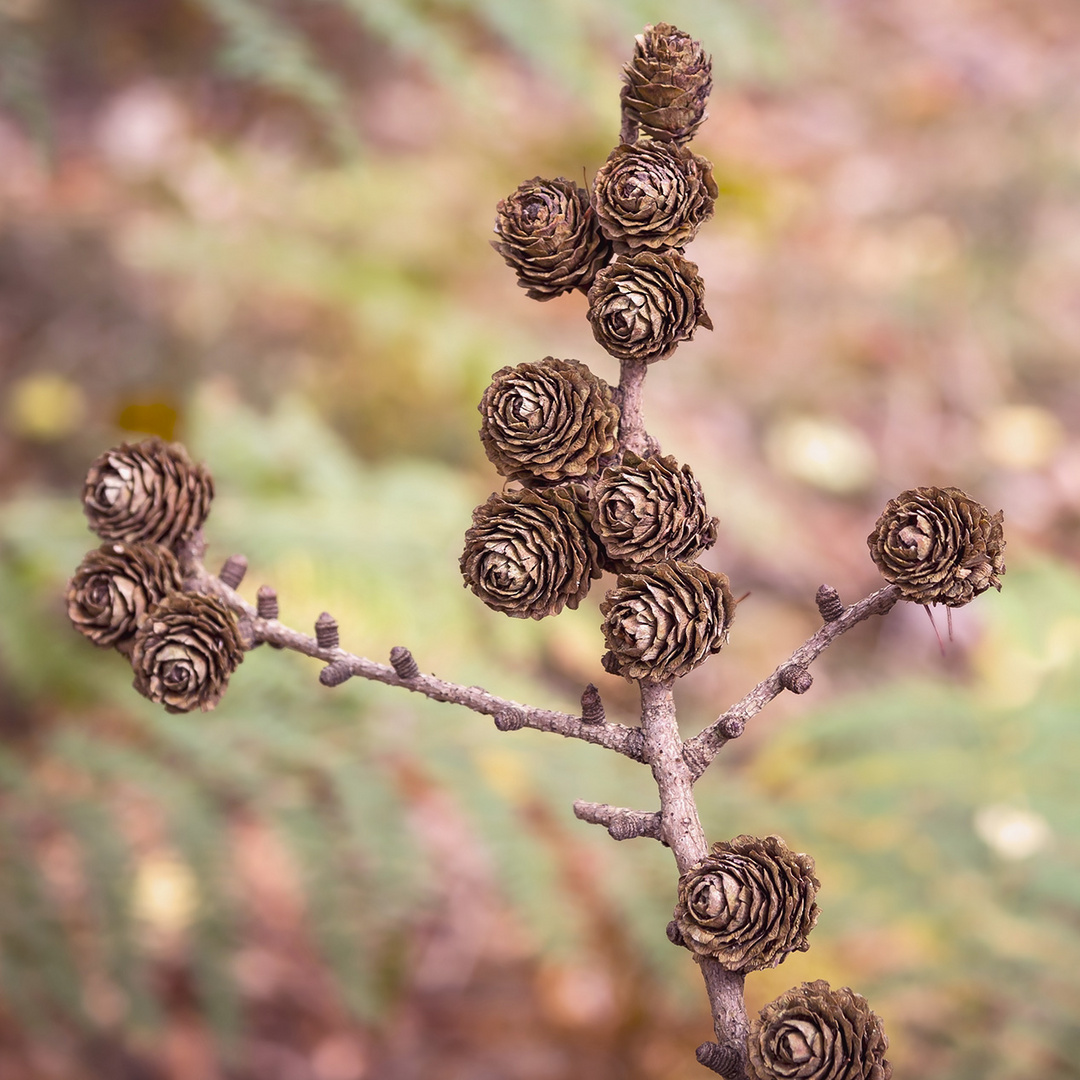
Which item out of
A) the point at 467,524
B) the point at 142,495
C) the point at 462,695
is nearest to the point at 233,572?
the point at 142,495

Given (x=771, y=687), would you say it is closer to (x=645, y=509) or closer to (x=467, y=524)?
(x=645, y=509)

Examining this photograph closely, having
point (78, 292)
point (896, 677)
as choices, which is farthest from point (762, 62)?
point (78, 292)

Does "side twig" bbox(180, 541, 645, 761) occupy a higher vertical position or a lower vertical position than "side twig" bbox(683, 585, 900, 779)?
lower

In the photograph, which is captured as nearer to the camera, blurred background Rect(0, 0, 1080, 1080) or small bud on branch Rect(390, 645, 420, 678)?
small bud on branch Rect(390, 645, 420, 678)

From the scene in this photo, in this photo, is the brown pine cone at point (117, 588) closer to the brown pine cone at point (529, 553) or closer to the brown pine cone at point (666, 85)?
the brown pine cone at point (529, 553)

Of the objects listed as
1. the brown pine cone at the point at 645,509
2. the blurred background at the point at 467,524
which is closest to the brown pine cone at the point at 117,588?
the brown pine cone at the point at 645,509

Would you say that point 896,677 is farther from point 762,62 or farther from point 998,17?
point 998,17

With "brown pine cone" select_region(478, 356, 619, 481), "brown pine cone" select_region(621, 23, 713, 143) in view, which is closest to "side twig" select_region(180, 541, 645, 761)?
"brown pine cone" select_region(478, 356, 619, 481)

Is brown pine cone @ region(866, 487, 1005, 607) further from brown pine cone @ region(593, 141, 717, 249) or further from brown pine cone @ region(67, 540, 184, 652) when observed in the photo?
brown pine cone @ region(67, 540, 184, 652)
